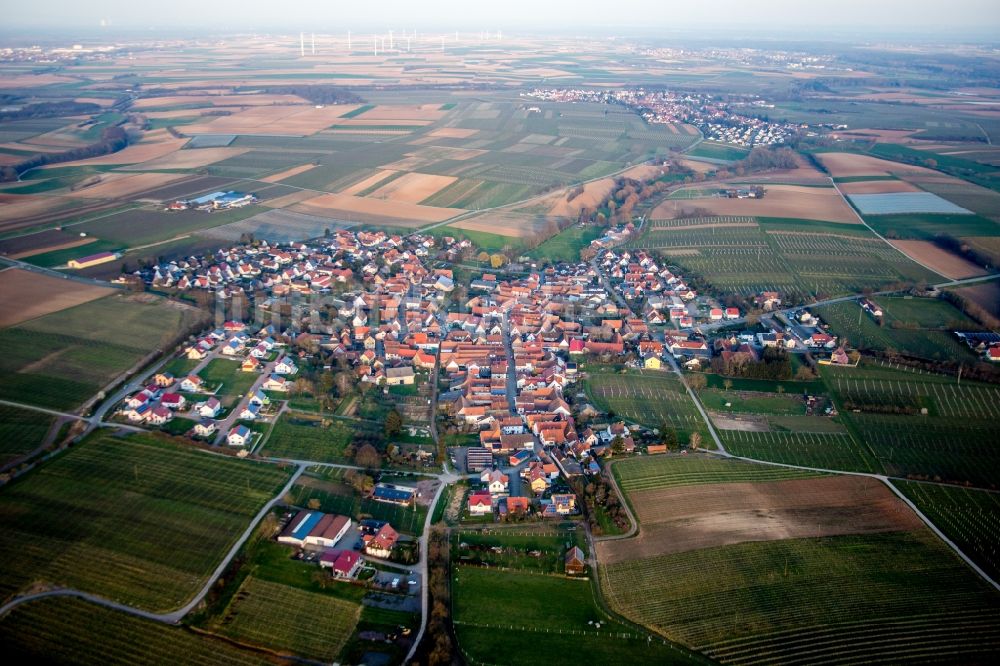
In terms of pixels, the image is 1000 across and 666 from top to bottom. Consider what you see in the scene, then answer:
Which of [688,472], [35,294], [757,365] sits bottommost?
[688,472]

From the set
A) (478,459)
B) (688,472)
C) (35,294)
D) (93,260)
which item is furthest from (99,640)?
(93,260)

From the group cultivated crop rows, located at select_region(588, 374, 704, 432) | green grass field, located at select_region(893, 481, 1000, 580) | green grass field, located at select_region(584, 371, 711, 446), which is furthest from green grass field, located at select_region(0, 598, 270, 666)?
green grass field, located at select_region(893, 481, 1000, 580)

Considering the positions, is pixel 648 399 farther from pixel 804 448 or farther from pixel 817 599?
pixel 817 599

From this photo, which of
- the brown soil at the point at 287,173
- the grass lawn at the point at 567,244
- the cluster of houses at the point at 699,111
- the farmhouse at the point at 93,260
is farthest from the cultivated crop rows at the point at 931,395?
the cluster of houses at the point at 699,111

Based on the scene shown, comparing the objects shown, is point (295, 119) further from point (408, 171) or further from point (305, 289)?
point (305, 289)

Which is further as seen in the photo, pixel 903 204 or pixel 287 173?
pixel 287 173

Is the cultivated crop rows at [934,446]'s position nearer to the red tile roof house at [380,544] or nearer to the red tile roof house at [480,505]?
the red tile roof house at [480,505]
